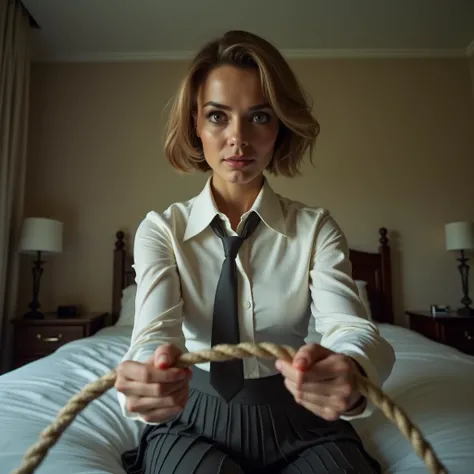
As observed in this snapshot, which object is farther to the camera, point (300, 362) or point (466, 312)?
point (466, 312)

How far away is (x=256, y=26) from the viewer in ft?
8.91

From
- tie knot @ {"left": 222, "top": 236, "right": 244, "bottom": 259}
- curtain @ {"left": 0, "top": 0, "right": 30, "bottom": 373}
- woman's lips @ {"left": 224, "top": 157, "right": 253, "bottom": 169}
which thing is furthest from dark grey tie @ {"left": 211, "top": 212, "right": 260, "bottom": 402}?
curtain @ {"left": 0, "top": 0, "right": 30, "bottom": 373}

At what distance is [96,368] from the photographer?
1460 mm

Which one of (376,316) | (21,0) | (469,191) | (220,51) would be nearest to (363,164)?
(469,191)

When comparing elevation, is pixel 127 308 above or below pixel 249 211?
below

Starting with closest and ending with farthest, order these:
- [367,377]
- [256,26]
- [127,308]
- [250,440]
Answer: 1. [367,377]
2. [250,440]
3. [127,308]
4. [256,26]

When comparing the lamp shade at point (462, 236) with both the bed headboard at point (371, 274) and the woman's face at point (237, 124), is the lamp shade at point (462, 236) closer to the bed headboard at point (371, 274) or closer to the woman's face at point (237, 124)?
the bed headboard at point (371, 274)

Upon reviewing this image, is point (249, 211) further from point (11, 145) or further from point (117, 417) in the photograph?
point (11, 145)

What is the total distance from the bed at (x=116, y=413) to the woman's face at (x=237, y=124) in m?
0.63

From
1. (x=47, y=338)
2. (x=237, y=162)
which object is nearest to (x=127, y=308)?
(x=47, y=338)

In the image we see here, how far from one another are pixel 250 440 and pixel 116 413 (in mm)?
515

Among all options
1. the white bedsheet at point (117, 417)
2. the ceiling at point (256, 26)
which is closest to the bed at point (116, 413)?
the white bedsheet at point (117, 417)

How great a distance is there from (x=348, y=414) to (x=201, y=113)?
2.18 feet

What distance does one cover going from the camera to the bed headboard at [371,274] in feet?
9.14
